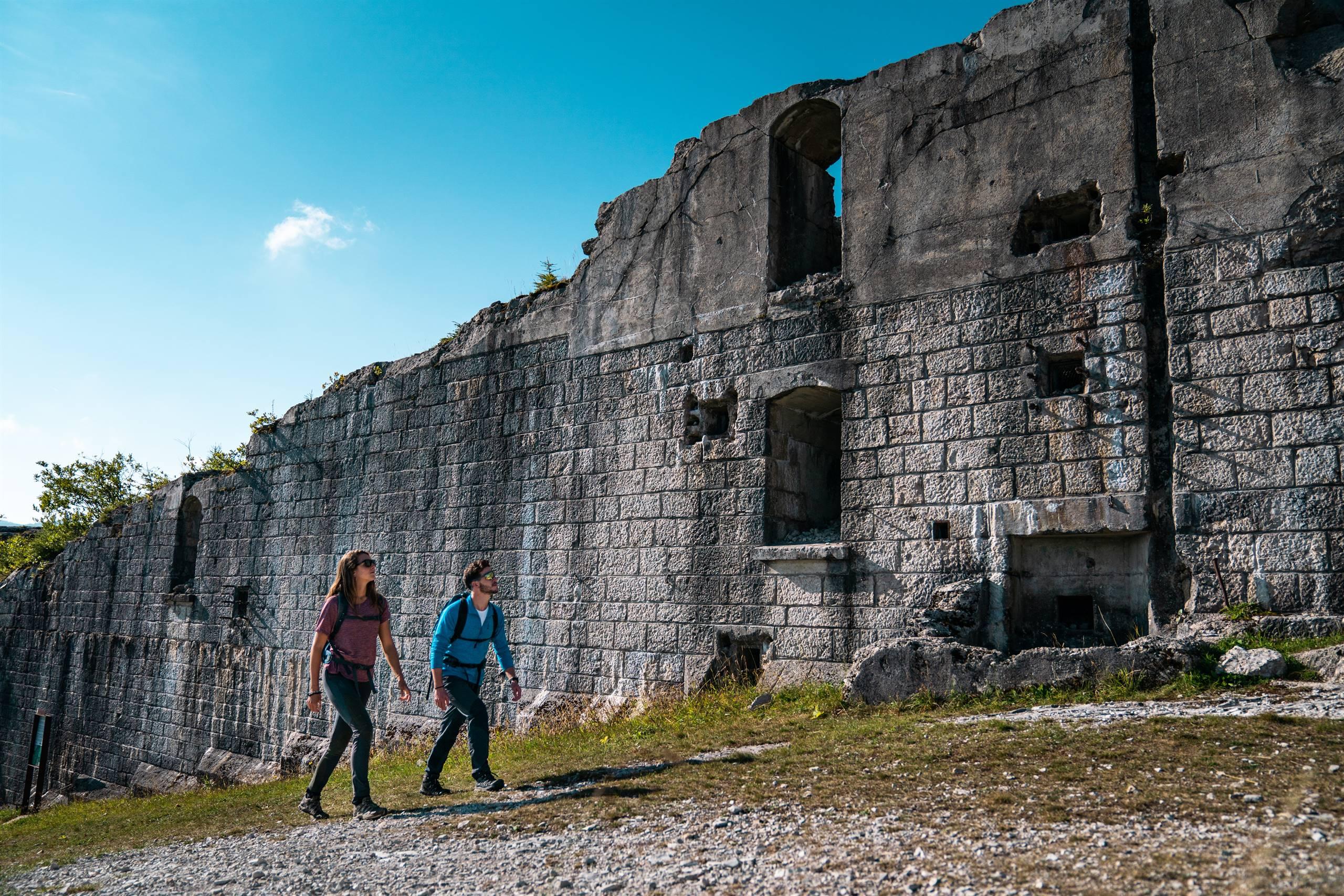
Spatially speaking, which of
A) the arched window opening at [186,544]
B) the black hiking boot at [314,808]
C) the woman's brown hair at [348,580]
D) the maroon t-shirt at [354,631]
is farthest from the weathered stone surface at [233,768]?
the woman's brown hair at [348,580]

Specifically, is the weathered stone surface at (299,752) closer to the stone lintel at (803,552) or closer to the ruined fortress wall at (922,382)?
the ruined fortress wall at (922,382)

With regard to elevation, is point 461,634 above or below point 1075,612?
below

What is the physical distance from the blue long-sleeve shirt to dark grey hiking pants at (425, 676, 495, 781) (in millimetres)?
60

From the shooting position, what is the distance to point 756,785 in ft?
17.4

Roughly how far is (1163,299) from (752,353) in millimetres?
3552

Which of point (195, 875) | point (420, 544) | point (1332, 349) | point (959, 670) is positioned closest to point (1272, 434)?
point (1332, 349)

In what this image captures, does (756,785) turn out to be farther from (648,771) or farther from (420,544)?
(420,544)

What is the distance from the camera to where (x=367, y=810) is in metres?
5.93

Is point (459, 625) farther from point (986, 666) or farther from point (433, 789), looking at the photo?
point (986, 666)

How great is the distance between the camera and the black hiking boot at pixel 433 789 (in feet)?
20.7

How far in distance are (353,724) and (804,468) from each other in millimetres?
5146

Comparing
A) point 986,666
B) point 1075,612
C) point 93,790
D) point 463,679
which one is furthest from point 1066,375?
point 93,790

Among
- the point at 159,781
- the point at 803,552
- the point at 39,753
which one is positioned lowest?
the point at 159,781

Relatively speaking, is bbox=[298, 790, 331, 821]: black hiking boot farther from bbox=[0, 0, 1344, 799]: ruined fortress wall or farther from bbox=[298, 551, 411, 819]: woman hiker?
bbox=[0, 0, 1344, 799]: ruined fortress wall
